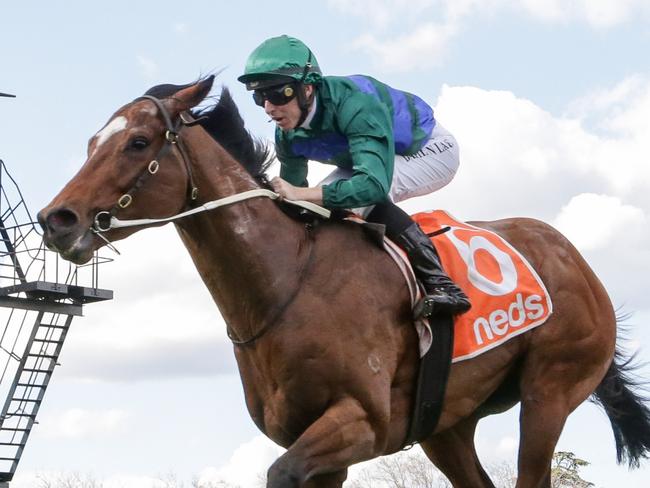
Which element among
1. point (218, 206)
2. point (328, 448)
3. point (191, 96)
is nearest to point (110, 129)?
point (191, 96)

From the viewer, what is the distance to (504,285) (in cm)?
672

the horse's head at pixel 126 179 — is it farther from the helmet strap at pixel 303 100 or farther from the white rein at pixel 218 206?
the helmet strap at pixel 303 100

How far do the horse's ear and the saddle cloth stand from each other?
1201 millimetres

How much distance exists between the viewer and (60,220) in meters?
5.33

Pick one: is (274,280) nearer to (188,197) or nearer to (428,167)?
(188,197)

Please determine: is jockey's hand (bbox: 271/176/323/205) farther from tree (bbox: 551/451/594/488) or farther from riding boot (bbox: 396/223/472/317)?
tree (bbox: 551/451/594/488)

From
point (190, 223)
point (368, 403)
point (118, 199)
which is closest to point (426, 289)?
point (368, 403)

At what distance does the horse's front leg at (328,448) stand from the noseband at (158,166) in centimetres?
120

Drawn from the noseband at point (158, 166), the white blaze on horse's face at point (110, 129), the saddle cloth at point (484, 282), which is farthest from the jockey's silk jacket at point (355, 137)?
the white blaze on horse's face at point (110, 129)

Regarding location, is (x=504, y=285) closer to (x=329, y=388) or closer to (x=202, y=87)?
(x=329, y=388)

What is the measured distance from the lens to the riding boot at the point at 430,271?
6.23 m

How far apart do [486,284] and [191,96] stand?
1.91 m

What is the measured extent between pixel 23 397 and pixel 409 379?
19.0 m

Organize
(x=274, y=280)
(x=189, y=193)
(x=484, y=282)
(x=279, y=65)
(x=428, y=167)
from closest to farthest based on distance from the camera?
1. (x=189, y=193)
2. (x=274, y=280)
3. (x=279, y=65)
4. (x=484, y=282)
5. (x=428, y=167)
